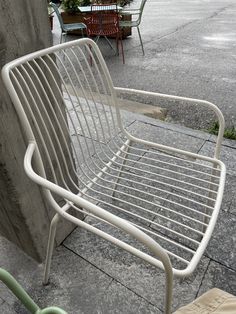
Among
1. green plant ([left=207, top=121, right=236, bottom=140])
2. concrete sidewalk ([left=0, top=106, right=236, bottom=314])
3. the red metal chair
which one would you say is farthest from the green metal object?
the red metal chair

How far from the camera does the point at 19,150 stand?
1251 millimetres

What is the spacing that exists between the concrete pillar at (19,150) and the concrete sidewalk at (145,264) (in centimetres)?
17

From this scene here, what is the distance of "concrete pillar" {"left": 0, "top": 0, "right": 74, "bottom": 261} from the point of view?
1.09 m

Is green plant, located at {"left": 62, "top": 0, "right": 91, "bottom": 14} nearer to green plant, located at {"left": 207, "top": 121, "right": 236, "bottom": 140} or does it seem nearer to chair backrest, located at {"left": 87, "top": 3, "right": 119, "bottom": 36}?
chair backrest, located at {"left": 87, "top": 3, "right": 119, "bottom": 36}

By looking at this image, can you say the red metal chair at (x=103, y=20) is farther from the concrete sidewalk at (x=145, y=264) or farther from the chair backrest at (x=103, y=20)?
the concrete sidewalk at (x=145, y=264)

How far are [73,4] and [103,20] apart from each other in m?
1.77

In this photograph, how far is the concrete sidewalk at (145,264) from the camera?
4.75 feet

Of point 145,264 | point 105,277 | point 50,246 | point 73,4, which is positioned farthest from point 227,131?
point 73,4

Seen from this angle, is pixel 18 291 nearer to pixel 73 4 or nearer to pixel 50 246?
pixel 50 246

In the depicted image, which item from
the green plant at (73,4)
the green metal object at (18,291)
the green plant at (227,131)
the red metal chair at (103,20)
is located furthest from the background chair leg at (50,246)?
the green plant at (73,4)

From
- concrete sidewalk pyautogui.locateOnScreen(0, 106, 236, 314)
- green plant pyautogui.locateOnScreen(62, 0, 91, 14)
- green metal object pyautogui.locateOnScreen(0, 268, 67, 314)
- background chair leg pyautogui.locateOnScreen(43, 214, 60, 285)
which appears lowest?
concrete sidewalk pyautogui.locateOnScreen(0, 106, 236, 314)

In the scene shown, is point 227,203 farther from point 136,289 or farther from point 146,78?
point 146,78

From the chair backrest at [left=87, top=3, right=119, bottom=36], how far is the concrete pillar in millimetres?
3988

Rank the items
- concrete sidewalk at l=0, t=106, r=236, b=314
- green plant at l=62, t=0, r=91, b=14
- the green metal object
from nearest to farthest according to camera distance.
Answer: the green metal object → concrete sidewalk at l=0, t=106, r=236, b=314 → green plant at l=62, t=0, r=91, b=14
